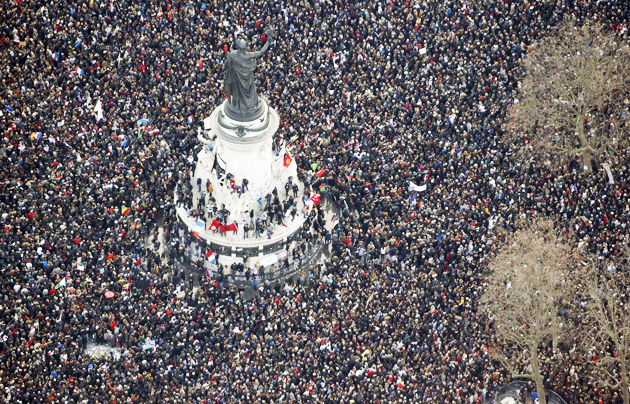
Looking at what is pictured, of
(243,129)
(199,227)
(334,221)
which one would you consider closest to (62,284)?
(199,227)

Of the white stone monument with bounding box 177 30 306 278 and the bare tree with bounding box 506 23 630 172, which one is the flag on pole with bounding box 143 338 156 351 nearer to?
the white stone monument with bounding box 177 30 306 278

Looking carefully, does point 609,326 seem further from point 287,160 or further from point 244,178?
point 244,178

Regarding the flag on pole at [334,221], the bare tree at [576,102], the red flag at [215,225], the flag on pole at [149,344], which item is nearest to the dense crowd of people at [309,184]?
the flag on pole at [149,344]

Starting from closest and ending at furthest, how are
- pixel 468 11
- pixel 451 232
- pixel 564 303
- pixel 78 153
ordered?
1. pixel 564 303
2. pixel 451 232
3. pixel 78 153
4. pixel 468 11

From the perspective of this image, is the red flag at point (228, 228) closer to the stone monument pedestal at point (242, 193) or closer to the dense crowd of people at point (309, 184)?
the stone monument pedestal at point (242, 193)

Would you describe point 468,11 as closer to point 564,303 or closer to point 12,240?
point 564,303

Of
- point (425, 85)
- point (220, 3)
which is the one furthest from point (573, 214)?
point (220, 3)

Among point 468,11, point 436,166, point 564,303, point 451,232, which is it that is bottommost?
point 564,303
